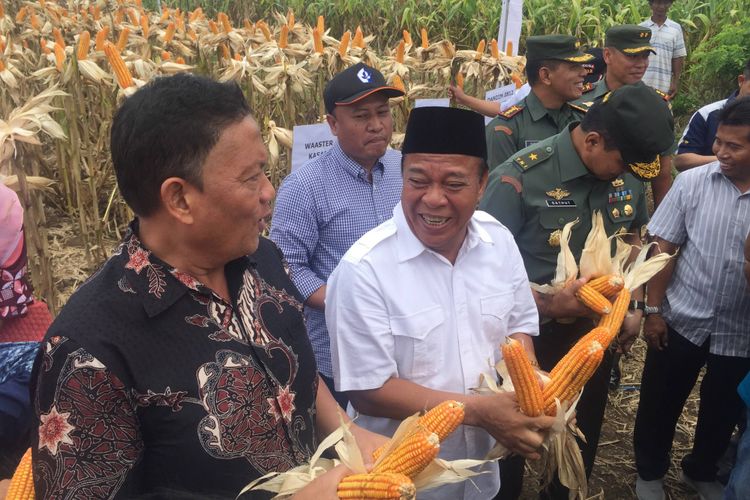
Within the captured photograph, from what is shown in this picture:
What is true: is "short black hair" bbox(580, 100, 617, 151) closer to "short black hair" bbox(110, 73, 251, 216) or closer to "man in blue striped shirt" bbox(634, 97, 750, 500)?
"man in blue striped shirt" bbox(634, 97, 750, 500)

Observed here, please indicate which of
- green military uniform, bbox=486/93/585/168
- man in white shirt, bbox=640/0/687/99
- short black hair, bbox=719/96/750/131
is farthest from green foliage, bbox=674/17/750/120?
short black hair, bbox=719/96/750/131

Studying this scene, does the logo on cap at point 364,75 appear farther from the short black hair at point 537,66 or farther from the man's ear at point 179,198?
the man's ear at point 179,198

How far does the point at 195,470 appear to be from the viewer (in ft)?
4.50

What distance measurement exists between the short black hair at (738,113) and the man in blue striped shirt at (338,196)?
61.7 inches

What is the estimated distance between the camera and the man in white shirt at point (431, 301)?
2.08 meters

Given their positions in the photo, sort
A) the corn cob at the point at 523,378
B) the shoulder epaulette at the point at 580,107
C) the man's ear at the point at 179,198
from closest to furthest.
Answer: the man's ear at the point at 179,198 < the corn cob at the point at 523,378 < the shoulder epaulette at the point at 580,107

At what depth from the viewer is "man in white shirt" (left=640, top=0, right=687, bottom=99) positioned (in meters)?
8.43

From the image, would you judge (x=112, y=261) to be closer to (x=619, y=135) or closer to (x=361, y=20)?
(x=619, y=135)

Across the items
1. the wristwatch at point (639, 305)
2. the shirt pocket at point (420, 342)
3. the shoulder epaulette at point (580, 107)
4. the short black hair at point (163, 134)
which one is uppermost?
the short black hair at point (163, 134)

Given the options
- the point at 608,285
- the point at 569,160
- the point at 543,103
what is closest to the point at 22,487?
the point at 608,285

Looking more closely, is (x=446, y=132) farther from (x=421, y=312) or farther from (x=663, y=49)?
(x=663, y=49)

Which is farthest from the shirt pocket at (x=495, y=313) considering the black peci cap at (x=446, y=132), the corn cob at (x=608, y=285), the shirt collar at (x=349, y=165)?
the shirt collar at (x=349, y=165)

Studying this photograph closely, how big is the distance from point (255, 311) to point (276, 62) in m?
5.11

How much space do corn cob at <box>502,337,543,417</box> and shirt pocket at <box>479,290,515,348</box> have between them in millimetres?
206
